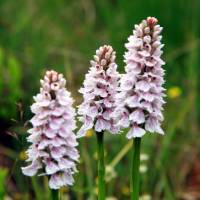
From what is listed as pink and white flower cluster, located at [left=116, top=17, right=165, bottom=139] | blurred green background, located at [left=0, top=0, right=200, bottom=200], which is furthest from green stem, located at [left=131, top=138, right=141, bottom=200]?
blurred green background, located at [left=0, top=0, right=200, bottom=200]

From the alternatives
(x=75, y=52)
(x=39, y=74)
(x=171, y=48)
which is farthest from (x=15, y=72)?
(x=171, y=48)

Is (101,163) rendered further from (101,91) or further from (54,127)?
(54,127)

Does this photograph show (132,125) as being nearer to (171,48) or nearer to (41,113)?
(41,113)

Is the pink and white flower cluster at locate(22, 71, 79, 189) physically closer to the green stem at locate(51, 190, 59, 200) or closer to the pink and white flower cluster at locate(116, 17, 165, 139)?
the green stem at locate(51, 190, 59, 200)

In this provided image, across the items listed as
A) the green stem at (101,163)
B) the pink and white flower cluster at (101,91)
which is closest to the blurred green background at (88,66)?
the green stem at (101,163)

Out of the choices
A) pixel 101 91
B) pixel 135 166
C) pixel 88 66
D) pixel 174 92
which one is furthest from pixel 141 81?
pixel 88 66

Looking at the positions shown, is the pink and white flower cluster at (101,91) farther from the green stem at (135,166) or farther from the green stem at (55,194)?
the green stem at (55,194)
